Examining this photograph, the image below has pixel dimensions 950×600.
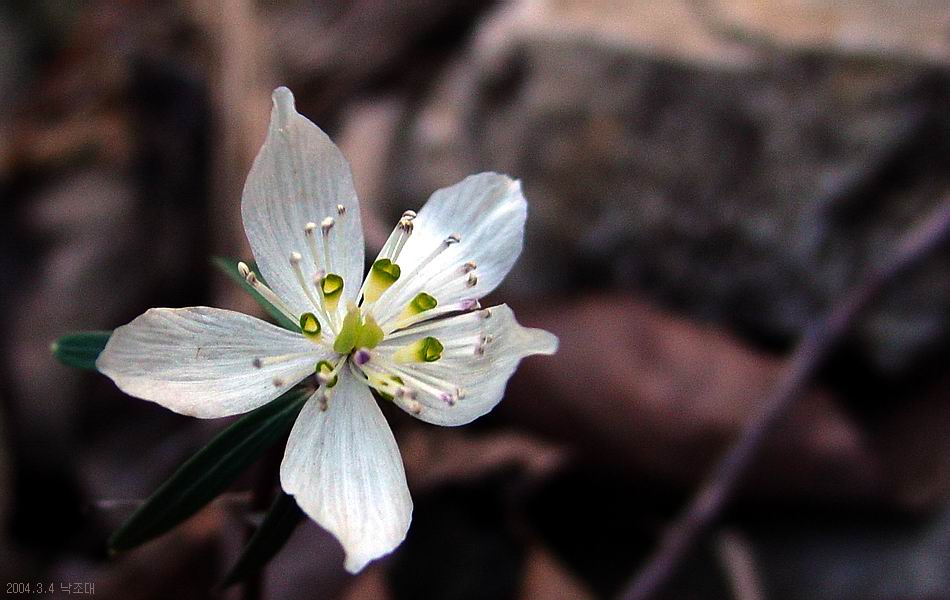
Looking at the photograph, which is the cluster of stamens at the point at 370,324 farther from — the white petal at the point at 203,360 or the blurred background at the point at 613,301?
the blurred background at the point at 613,301

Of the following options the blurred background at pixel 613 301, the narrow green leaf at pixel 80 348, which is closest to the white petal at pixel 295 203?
the narrow green leaf at pixel 80 348

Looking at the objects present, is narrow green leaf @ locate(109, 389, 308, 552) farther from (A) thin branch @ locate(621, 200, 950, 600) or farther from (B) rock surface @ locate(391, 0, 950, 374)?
(B) rock surface @ locate(391, 0, 950, 374)

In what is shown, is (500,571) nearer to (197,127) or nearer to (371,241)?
(371,241)

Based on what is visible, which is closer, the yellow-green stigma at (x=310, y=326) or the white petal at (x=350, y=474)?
the white petal at (x=350, y=474)

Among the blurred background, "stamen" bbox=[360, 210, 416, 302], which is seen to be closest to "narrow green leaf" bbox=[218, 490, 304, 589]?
"stamen" bbox=[360, 210, 416, 302]

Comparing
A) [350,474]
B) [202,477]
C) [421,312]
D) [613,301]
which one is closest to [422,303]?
[421,312]

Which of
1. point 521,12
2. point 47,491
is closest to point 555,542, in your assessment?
point 47,491

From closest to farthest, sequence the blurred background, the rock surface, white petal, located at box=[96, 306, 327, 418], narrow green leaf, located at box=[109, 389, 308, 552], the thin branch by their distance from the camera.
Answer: white petal, located at box=[96, 306, 327, 418]
narrow green leaf, located at box=[109, 389, 308, 552]
the thin branch
the blurred background
the rock surface
